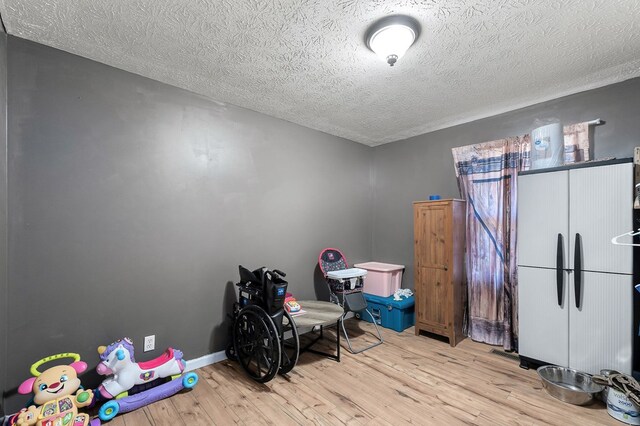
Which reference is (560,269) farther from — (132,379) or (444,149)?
(132,379)

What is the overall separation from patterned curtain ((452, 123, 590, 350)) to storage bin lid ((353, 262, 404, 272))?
901 millimetres

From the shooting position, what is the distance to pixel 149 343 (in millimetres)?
2412

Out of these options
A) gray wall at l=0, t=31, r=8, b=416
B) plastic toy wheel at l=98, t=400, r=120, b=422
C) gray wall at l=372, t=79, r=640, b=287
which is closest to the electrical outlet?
plastic toy wheel at l=98, t=400, r=120, b=422

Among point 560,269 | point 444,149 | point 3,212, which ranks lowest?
point 560,269

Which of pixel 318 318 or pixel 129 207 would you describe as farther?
pixel 318 318

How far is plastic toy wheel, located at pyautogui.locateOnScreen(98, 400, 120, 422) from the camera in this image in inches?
75.1

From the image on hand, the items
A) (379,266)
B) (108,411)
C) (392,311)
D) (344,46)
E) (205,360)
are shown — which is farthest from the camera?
(379,266)

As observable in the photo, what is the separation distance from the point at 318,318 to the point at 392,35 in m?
2.37

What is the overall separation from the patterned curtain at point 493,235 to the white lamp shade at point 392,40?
191cm

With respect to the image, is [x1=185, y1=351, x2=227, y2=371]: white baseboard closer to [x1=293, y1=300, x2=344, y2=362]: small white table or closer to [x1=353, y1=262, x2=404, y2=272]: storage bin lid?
[x1=293, y1=300, x2=344, y2=362]: small white table

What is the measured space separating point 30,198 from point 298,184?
2355mm

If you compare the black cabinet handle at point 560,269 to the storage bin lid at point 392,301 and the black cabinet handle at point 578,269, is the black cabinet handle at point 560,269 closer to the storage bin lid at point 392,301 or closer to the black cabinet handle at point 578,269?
the black cabinet handle at point 578,269

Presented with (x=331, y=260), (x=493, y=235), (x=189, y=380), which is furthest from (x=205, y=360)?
(x=493, y=235)

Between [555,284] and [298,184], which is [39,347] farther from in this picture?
[555,284]
